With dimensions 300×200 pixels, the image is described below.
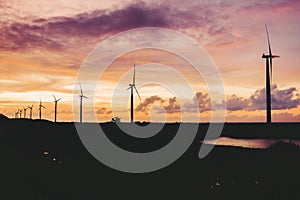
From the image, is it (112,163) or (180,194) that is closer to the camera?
(180,194)

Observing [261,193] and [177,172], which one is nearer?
[261,193]

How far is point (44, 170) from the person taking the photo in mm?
30578

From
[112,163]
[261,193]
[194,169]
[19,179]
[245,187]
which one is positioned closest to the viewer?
[261,193]

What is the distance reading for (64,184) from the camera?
79.3 feet

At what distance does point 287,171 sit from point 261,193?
7.66 meters

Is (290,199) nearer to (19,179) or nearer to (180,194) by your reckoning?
(180,194)

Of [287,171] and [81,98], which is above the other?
[81,98]

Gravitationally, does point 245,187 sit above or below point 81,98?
below

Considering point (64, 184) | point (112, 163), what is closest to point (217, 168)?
point (112, 163)

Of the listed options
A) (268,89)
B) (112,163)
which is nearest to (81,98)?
(268,89)

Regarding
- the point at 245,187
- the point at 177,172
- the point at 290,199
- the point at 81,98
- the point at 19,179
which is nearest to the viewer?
the point at 290,199

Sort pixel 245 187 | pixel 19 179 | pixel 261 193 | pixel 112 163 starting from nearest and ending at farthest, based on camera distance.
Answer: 1. pixel 261 193
2. pixel 245 187
3. pixel 19 179
4. pixel 112 163

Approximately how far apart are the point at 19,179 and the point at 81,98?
9160 cm

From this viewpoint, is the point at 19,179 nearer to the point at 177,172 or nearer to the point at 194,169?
the point at 177,172
